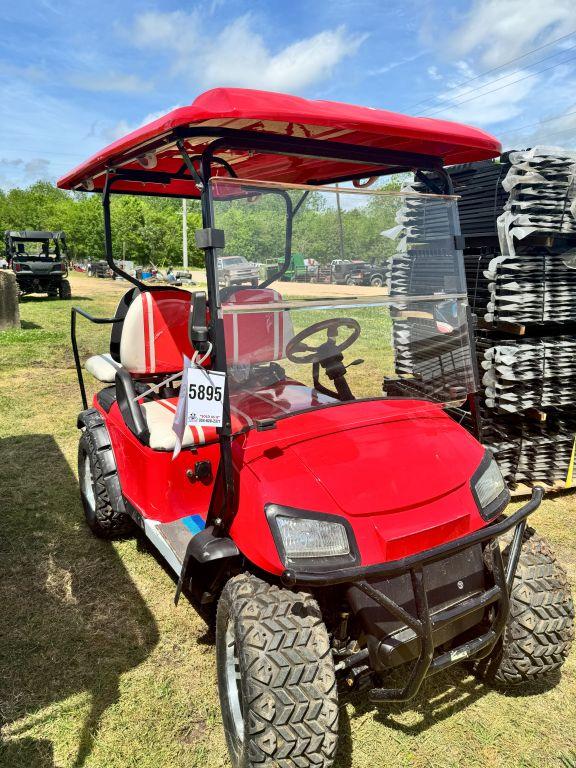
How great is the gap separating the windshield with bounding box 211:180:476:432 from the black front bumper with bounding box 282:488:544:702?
25.7 inches

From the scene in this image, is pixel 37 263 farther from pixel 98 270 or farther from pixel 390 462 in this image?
pixel 98 270

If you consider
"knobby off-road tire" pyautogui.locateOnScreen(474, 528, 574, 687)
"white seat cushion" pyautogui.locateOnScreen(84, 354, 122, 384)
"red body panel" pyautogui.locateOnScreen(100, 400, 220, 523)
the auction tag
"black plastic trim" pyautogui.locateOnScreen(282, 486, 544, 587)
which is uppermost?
the auction tag

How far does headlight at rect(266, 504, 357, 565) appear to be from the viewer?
5.78ft

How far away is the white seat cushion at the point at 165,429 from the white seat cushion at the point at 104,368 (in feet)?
0.87

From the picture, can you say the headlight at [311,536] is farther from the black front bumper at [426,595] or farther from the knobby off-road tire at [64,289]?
the knobby off-road tire at [64,289]

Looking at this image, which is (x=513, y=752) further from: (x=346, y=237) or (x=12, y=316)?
(x=12, y=316)

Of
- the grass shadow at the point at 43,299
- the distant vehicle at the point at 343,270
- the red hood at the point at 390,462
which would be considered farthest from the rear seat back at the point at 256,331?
the grass shadow at the point at 43,299

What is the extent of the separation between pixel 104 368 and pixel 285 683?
7.37 ft

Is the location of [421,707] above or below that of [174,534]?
below

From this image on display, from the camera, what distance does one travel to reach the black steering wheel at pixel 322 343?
7.52ft

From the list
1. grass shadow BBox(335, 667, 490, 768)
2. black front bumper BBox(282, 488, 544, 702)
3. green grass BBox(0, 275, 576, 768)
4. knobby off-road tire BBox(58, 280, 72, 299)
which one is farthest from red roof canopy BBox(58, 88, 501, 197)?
knobby off-road tire BBox(58, 280, 72, 299)

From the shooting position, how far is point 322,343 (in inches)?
92.1

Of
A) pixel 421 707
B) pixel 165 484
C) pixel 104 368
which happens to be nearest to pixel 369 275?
pixel 165 484

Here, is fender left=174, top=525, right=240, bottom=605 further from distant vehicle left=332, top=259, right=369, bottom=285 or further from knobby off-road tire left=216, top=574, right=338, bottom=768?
distant vehicle left=332, top=259, right=369, bottom=285
